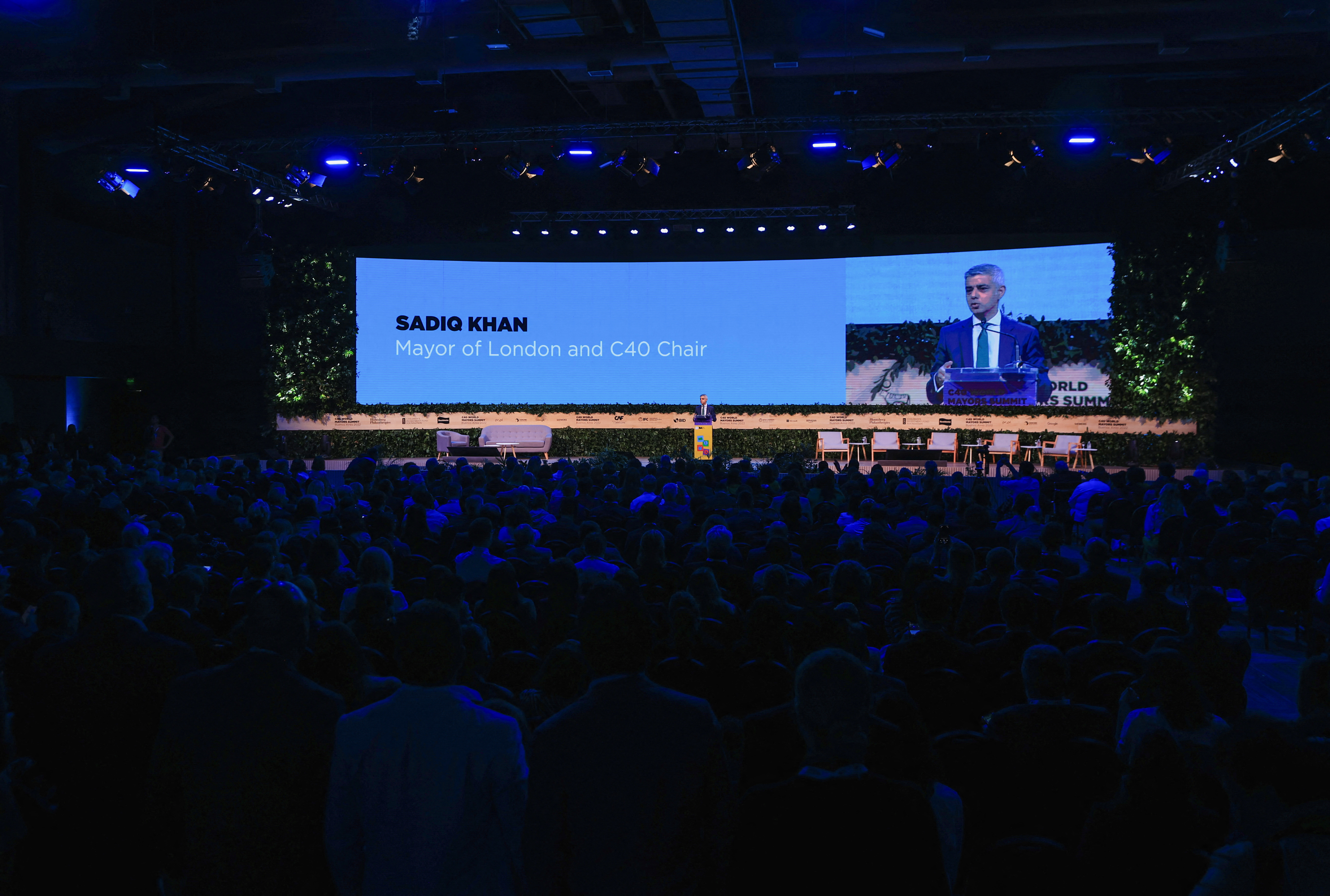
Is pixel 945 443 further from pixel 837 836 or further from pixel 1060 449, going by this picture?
pixel 837 836

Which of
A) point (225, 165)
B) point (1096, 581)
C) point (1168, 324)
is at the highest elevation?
point (225, 165)

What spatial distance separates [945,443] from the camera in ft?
68.5

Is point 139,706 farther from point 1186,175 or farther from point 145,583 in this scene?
point 1186,175

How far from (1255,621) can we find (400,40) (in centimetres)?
1177

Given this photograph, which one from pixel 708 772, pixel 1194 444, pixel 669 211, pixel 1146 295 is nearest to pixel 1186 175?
pixel 1146 295

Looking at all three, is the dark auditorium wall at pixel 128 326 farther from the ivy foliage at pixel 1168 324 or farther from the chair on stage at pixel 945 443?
the ivy foliage at pixel 1168 324

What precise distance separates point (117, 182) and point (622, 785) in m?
18.4

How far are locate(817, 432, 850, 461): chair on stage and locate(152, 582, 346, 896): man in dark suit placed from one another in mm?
18815

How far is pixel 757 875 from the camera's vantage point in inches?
70.7

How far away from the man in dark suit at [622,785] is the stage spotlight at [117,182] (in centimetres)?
1790

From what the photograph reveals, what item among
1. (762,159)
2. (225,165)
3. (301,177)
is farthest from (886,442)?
(225,165)

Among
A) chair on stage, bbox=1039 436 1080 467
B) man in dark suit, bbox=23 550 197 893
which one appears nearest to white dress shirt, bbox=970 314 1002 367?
chair on stage, bbox=1039 436 1080 467

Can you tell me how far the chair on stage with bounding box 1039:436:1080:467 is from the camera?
64.8 feet

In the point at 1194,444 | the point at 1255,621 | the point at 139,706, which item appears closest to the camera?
the point at 139,706
